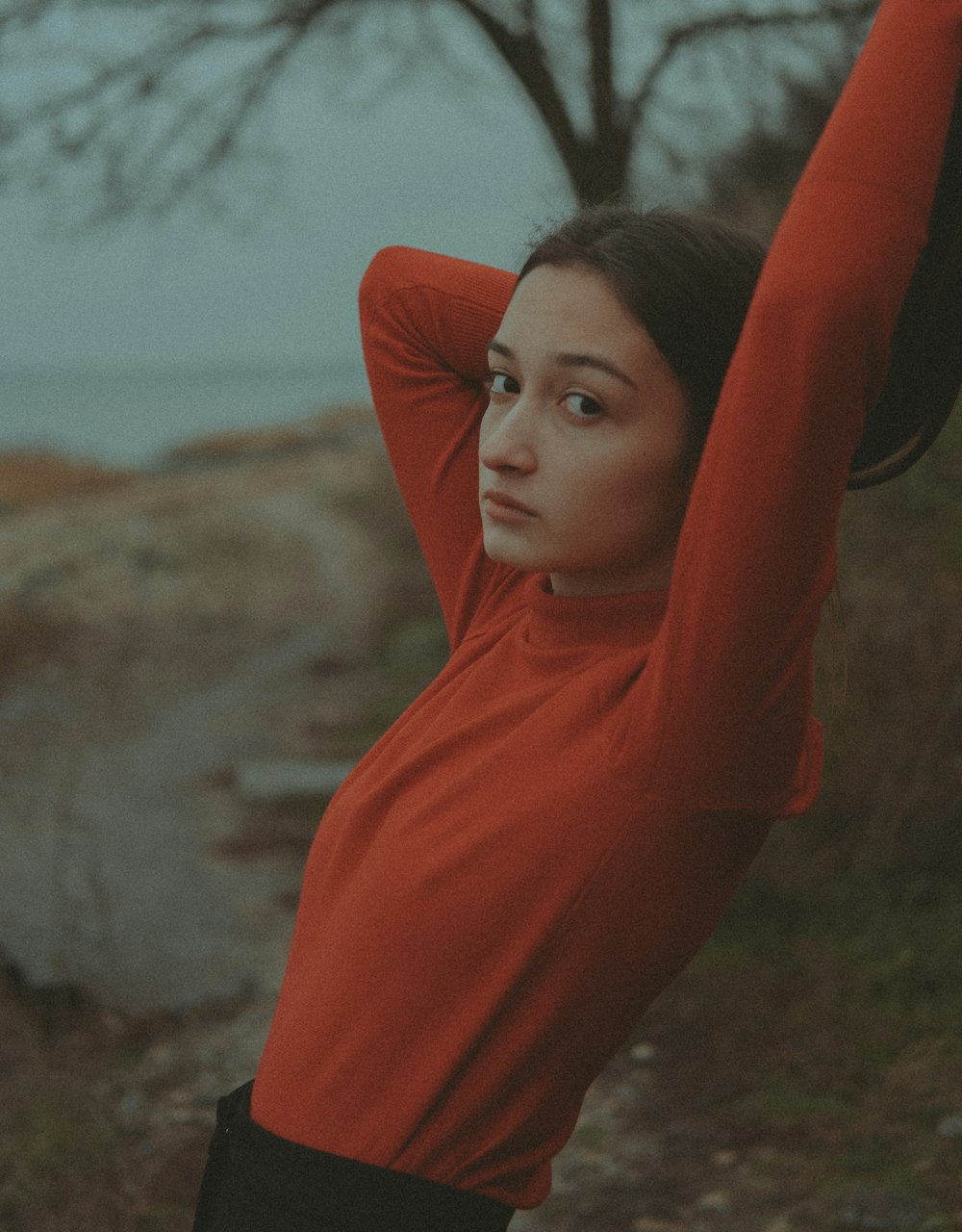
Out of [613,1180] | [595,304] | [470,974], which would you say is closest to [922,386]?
[595,304]

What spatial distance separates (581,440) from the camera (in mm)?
1253

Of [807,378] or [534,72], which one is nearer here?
[807,378]

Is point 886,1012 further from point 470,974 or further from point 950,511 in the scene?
point 470,974

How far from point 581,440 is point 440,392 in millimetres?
571

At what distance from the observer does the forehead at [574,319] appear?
1252 mm

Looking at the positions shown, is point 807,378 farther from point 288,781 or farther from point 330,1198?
point 288,781

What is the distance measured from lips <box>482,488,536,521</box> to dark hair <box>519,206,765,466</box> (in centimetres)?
17

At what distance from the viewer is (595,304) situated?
1271mm

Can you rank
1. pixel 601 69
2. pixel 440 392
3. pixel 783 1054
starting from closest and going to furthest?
1. pixel 440 392
2. pixel 783 1054
3. pixel 601 69

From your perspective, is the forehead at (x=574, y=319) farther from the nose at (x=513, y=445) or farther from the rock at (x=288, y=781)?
the rock at (x=288, y=781)

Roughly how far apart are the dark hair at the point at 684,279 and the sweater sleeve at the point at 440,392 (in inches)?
14.9

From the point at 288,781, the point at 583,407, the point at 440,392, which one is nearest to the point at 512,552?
the point at 583,407

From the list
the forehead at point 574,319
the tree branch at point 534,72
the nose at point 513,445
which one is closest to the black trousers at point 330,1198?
the nose at point 513,445

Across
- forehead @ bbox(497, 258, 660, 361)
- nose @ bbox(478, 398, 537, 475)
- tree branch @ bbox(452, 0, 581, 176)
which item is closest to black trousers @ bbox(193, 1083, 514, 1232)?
nose @ bbox(478, 398, 537, 475)
